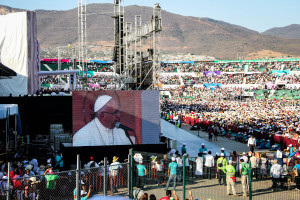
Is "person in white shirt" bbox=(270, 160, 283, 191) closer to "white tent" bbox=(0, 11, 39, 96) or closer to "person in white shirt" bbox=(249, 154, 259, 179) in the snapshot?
"person in white shirt" bbox=(249, 154, 259, 179)

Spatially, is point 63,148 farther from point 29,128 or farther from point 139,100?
point 29,128

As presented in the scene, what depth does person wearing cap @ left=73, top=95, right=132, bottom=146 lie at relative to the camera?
53.9 feet

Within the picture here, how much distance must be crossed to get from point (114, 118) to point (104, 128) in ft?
1.88

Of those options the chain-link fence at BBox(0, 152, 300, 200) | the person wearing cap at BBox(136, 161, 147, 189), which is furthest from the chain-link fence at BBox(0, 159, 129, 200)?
the person wearing cap at BBox(136, 161, 147, 189)

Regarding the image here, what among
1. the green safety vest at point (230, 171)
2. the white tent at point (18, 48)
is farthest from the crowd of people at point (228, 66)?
the green safety vest at point (230, 171)

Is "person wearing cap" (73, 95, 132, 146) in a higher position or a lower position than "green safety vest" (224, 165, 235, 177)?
higher

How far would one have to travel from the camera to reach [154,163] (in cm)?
1179

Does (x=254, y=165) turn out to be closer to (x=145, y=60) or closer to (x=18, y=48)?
(x=145, y=60)

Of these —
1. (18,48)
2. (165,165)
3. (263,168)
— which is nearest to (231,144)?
(263,168)

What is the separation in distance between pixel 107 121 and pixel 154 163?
5.31 metres

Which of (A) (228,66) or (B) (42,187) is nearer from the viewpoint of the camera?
(B) (42,187)

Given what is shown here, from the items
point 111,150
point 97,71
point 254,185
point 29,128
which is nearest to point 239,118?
point 29,128

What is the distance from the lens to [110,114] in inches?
657

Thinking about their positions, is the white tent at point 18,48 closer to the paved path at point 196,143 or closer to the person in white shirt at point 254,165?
the paved path at point 196,143
